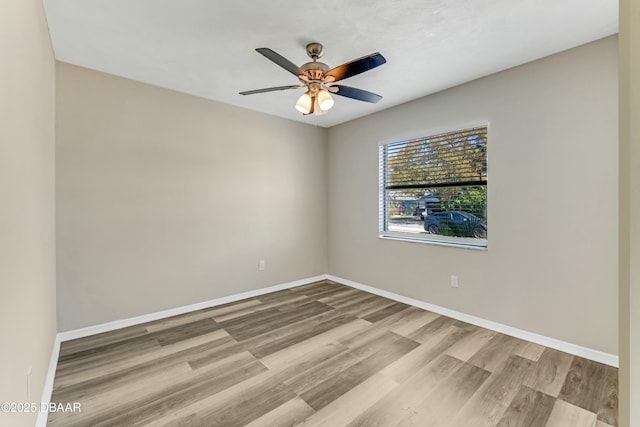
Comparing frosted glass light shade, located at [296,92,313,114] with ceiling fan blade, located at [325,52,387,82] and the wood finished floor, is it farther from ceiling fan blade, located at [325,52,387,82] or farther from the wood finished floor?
the wood finished floor

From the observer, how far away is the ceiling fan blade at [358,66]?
1.80 meters

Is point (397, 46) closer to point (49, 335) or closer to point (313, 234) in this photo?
point (313, 234)

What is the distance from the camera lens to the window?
9.46 feet

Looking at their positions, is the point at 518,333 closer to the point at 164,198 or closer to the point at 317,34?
the point at 317,34

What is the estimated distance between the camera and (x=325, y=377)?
6.57 feet

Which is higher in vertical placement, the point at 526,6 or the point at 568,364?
the point at 526,6

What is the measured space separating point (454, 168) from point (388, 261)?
144 cm

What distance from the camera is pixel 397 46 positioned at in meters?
2.21

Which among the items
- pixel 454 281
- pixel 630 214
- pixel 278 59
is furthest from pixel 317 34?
pixel 454 281

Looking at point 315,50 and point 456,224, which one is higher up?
point 315,50

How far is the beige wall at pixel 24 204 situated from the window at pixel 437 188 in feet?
11.0

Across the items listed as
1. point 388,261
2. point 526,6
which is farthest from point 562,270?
point 526,6

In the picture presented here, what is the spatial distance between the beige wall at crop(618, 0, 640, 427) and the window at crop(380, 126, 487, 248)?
2237mm

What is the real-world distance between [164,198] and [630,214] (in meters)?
3.44
